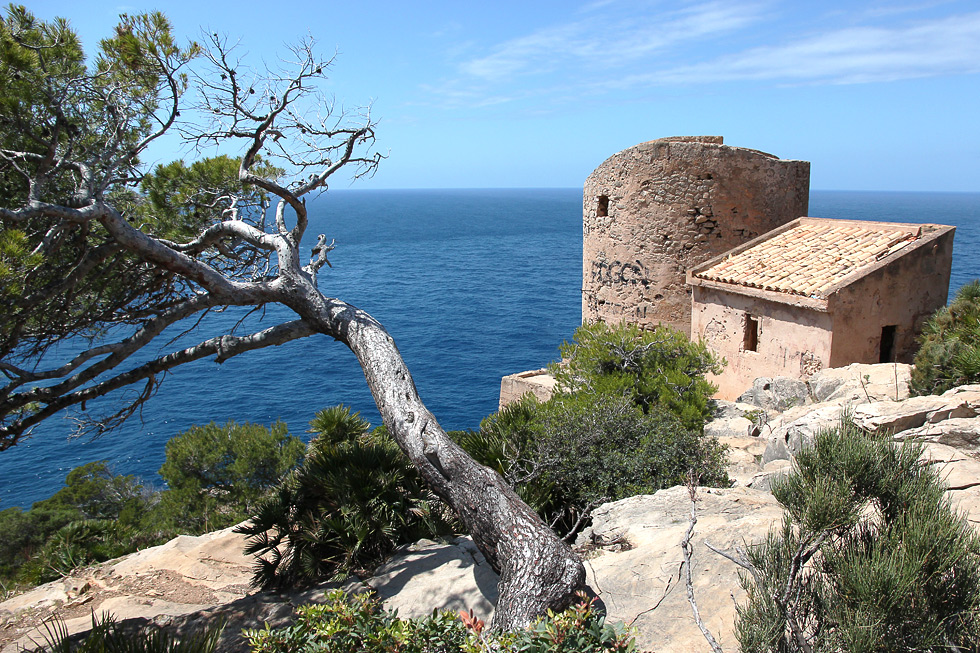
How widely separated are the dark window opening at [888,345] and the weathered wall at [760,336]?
1679mm

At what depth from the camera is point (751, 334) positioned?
13.6 m

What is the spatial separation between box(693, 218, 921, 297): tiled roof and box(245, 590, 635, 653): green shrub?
9.83 meters

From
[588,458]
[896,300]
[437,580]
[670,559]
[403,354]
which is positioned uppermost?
[896,300]

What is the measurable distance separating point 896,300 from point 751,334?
8.72 ft

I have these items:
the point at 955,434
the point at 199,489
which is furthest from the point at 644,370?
the point at 199,489

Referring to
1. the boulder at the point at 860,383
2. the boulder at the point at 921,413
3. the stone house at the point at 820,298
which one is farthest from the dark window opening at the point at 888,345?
the boulder at the point at 921,413

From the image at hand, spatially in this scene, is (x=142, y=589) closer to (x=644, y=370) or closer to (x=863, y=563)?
(x=644, y=370)

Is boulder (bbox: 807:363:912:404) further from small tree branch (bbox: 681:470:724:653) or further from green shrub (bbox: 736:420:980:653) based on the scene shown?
small tree branch (bbox: 681:470:724:653)

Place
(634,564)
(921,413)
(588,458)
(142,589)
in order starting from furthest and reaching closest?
(142,589) < (588,458) < (921,413) < (634,564)

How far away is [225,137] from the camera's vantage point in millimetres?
8711

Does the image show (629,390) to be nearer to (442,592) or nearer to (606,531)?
(606,531)

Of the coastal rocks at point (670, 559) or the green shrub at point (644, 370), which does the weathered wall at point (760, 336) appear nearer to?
the green shrub at point (644, 370)

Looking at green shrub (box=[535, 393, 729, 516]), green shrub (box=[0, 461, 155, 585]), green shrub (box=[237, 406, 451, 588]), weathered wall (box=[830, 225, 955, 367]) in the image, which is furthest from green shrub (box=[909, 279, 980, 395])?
green shrub (box=[0, 461, 155, 585])

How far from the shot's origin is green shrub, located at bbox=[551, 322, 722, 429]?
11.0 metres
